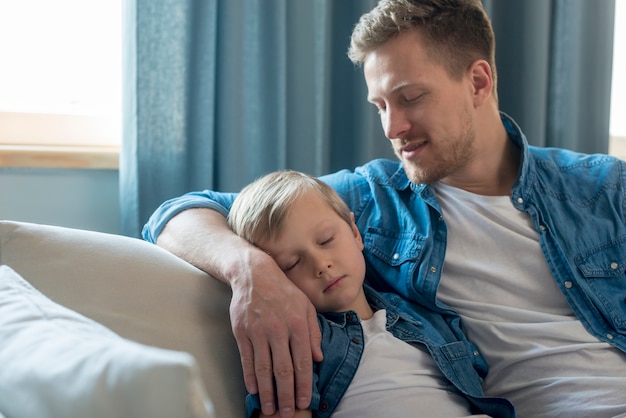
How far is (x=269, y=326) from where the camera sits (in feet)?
3.75

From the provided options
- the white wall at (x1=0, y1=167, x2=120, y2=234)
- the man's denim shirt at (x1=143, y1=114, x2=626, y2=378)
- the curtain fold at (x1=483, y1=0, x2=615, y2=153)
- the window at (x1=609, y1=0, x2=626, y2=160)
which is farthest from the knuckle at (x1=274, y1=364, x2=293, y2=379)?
the window at (x1=609, y1=0, x2=626, y2=160)

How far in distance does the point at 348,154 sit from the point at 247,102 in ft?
1.31

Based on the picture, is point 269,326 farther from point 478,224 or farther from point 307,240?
point 478,224

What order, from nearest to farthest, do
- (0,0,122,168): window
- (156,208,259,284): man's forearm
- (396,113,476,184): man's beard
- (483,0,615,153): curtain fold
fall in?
(156,208,259,284): man's forearm < (396,113,476,184): man's beard < (0,0,122,168): window < (483,0,615,153): curtain fold

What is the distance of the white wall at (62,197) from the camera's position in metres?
1.77

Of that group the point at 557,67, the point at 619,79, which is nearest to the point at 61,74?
the point at 557,67

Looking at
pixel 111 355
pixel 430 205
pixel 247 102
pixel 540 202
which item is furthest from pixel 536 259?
pixel 111 355

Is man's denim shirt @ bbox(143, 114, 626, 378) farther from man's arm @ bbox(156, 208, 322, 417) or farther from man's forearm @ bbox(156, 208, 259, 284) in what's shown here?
man's arm @ bbox(156, 208, 322, 417)

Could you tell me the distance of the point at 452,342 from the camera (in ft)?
4.64

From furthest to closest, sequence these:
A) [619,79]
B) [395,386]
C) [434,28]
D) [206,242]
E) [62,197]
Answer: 1. [619,79]
2. [62,197]
3. [434,28]
4. [206,242]
5. [395,386]

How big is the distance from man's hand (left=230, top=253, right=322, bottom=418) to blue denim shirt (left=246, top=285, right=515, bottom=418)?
31 millimetres

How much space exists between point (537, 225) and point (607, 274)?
0.60 ft

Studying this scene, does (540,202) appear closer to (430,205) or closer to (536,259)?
(536,259)

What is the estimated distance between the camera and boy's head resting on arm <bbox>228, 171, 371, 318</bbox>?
1.30 meters
